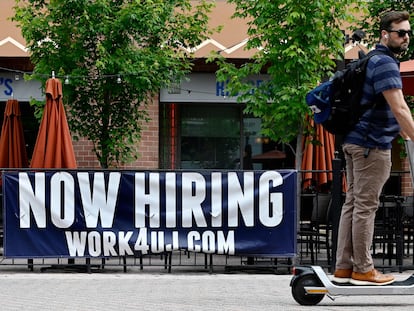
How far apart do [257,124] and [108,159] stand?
4.88 m

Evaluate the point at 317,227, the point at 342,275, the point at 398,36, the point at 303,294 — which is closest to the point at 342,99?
the point at 398,36

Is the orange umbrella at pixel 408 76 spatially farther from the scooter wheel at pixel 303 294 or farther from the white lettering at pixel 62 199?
the scooter wheel at pixel 303 294

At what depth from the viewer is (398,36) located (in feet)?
22.1

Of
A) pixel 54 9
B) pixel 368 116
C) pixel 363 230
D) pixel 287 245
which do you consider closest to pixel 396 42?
pixel 368 116

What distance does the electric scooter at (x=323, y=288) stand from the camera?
6629 millimetres

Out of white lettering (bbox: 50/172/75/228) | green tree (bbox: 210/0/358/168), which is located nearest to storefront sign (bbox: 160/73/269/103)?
green tree (bbox: 210/0/358/168)

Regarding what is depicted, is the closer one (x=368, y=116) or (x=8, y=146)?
(x=368, y=116)

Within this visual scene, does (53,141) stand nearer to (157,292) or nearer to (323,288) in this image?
(157,292)

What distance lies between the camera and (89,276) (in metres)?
10.6

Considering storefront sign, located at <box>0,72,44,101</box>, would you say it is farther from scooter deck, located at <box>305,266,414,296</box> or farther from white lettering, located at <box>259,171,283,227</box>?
scooter deck, located at <box>305,266,414,296</box>

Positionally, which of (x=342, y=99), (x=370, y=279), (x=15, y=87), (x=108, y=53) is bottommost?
(x=370, y=279)

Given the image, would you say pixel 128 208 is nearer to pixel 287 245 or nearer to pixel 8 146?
pixel 287 245

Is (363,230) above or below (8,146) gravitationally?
below

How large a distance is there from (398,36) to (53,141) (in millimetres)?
6522
